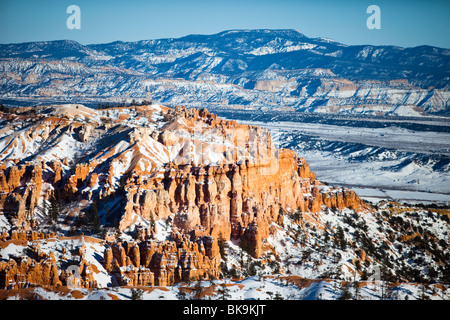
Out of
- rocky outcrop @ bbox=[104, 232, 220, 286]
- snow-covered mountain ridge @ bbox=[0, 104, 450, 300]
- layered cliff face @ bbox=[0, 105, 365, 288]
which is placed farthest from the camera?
layered cliff face @ bbox=[0, 105, 365, 288]

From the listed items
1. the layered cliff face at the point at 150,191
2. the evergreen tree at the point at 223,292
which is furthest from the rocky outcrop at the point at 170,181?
the evergreen tree at the point at 223,292

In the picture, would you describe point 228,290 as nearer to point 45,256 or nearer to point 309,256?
point 45,256

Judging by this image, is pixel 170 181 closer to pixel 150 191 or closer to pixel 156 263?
pixel 150 191

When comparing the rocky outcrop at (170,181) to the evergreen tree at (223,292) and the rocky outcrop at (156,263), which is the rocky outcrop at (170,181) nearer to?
the rocky outcrop at (156,263)

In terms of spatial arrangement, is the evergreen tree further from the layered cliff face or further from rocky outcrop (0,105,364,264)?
rocky outcrop (0,105,364,264)

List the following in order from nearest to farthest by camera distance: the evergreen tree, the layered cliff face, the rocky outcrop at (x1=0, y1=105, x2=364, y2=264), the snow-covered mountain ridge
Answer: the evergreen tree < the snow-covered mountain ridge < the layered cliff face < the rocky outcrop at (x1=0, y1=105, x2=364, y2=264)

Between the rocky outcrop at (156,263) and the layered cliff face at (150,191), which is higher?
the layered cliff face at (150,191)

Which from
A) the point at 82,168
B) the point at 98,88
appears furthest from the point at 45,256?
the point at 98,88

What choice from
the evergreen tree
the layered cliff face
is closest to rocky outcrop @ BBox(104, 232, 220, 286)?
the layered cliff face
